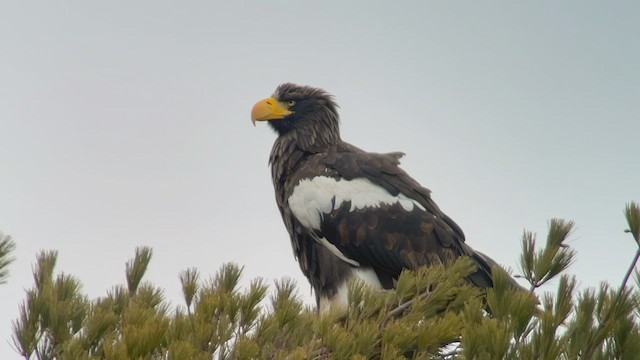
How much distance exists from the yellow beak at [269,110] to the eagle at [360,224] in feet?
2.51

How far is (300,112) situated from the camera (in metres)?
8.85

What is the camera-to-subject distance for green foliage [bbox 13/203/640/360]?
12.1ft

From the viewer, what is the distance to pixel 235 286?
4.42 m

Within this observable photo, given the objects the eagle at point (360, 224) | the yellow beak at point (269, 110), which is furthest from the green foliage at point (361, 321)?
the yellow beak at point (269, 110)

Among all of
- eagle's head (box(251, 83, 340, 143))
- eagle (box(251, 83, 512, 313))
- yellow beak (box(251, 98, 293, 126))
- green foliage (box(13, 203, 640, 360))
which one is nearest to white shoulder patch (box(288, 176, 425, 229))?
eagle (box(251, 83, 512, 313))

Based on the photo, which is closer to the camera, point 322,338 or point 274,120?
point 322,338

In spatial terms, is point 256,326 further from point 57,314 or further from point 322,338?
point 57,314

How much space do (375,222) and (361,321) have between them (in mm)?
3358

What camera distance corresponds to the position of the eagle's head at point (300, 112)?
867 centimetres

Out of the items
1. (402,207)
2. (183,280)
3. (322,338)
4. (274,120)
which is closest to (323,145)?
(274,120)

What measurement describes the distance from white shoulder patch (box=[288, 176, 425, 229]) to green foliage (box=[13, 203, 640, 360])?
297 cm

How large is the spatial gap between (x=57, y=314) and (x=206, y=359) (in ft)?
3.26

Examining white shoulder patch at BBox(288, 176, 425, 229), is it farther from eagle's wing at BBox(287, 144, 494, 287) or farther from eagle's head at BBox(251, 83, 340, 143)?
eagle's head at BBox(251, 83, 340, 143)

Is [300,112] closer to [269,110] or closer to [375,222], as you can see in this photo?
[269,110]
